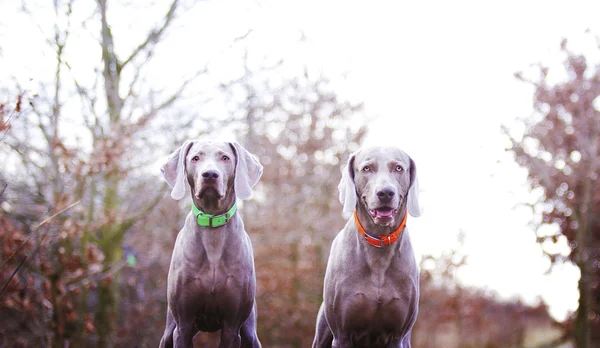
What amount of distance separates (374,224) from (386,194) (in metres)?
0.42

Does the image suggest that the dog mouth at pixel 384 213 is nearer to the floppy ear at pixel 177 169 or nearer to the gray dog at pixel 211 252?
the gray dog at pixel 211 252

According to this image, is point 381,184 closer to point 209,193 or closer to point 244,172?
point 244,172

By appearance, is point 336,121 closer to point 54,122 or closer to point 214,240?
point 54,122

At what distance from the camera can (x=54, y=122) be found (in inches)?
331

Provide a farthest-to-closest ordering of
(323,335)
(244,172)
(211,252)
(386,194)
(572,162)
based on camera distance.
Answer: (572,162), (323,335), (244,172), (211,252), (386,194)

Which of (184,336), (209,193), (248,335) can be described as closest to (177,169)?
(209,193)

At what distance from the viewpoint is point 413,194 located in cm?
453

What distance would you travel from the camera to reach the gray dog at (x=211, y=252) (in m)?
4.41

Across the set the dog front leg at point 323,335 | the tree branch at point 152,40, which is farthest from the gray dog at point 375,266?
the tree branch at point 152,40

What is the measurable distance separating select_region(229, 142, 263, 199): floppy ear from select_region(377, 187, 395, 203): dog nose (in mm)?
992

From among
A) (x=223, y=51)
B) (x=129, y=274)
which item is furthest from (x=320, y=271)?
(x=223, y=51)

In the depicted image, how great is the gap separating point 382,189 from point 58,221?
17.6 feet

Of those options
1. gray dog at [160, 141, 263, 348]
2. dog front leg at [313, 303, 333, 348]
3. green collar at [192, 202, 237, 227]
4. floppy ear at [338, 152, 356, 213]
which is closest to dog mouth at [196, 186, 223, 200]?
gray dog at [160, 141, 263, 348]

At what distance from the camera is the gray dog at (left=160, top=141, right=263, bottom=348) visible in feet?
14.5
